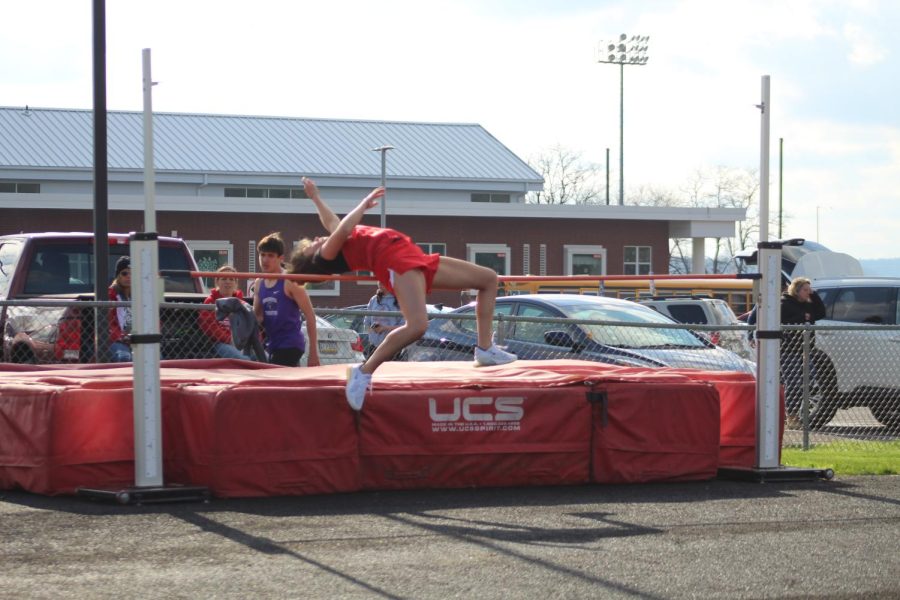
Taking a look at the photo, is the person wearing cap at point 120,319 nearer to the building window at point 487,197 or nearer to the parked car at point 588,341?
the parked car at point 588,341

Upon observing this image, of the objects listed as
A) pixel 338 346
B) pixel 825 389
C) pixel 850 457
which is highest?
pixel 338 346

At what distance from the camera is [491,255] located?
48125mm

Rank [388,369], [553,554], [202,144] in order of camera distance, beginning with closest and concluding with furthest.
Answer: [553,554]
[388,369]
[202,144]

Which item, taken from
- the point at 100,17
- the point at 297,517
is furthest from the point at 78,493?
the point at 100,17

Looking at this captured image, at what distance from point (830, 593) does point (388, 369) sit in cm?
517

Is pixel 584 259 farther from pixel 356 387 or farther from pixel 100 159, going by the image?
pixel 356 387

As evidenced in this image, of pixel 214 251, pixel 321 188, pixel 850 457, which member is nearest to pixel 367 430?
pixel 850 457

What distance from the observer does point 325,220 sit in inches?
347

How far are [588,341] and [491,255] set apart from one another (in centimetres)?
3446

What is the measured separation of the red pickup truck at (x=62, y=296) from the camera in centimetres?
1192

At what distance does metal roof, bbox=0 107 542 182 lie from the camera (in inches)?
2020

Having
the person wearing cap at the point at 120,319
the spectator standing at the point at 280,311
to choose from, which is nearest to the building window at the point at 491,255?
the person wearing cap at the point at 120,319

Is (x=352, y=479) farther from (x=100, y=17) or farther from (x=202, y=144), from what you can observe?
(x=202, y=144)

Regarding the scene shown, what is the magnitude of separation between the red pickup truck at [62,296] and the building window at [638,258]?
3728 cm
